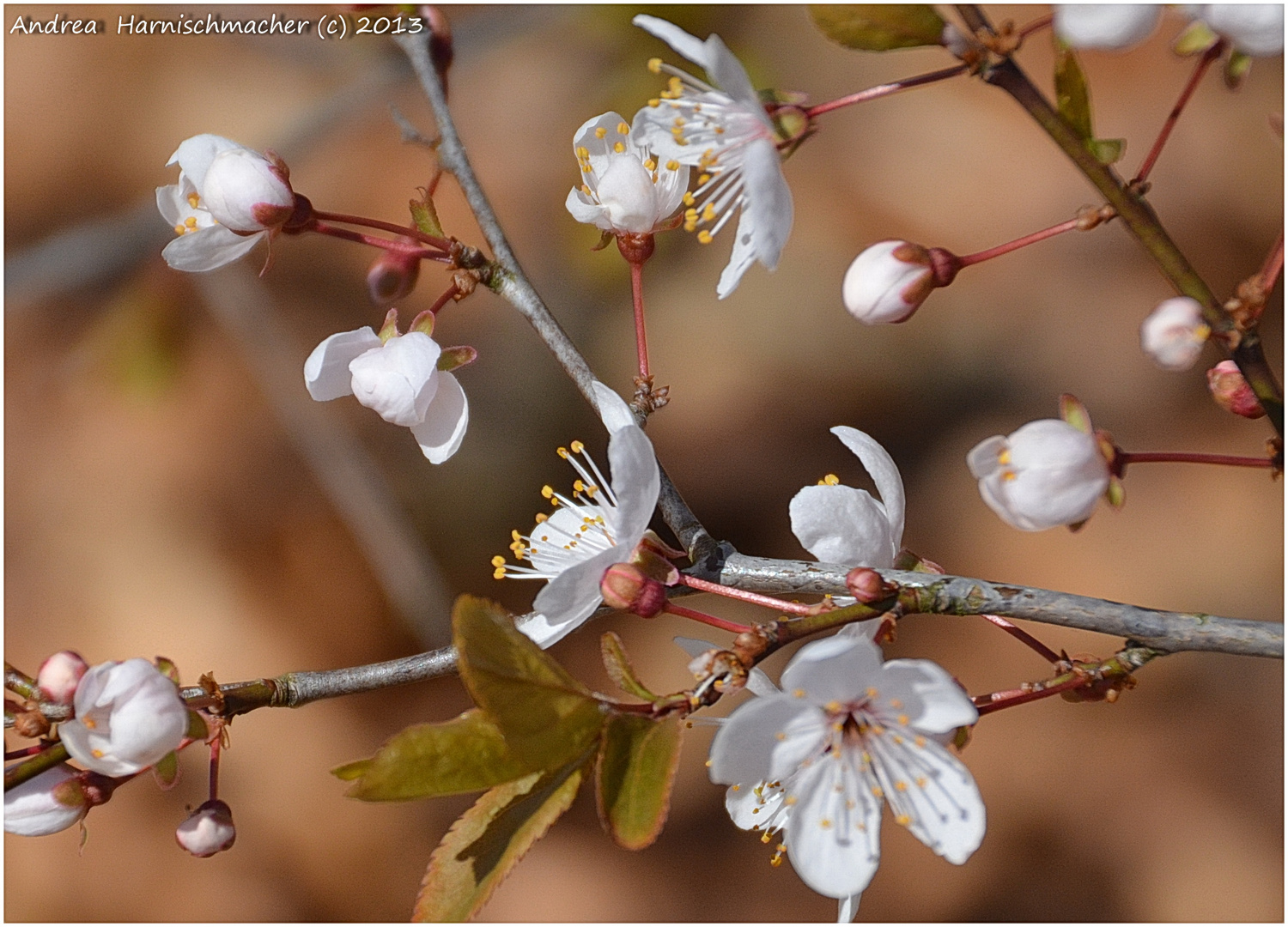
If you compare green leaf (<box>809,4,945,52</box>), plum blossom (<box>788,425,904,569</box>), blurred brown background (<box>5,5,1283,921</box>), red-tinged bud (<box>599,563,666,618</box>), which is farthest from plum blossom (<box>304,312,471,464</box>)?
blurred brown background (<box>5,5,1283,921</box>)

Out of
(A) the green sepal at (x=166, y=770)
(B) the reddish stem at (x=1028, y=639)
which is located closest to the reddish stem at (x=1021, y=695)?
(B) the reddish stem at (x=1028, y=639)

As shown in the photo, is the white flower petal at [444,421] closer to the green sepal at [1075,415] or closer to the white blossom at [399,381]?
the white blossom at [399,381]

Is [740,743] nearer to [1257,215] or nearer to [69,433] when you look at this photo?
[1257,215]

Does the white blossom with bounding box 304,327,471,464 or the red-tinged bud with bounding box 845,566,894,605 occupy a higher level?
the white blossom with bounding box 304,327,471,464

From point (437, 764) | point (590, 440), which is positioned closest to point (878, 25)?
point (437, 764)

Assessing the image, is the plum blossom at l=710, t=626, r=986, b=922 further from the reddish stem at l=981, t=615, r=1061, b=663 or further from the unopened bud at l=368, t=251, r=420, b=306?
the unopened bud at l=368, t=251, r=420, b=306

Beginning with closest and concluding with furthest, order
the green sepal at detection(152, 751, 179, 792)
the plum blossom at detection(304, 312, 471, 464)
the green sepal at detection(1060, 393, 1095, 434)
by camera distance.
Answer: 1. the green sepal at detection(1060, 393, 1095, 434)
2. the green sepal at detection(152, 751, 179, 792)
3. the plum blossom at detection(304, 312, 471, 464)

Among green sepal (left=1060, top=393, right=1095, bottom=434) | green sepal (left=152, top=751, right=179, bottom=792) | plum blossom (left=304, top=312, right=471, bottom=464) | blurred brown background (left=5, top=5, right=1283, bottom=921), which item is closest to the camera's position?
green sepal (left=1060, top=393, right=1095, bottom=434)
